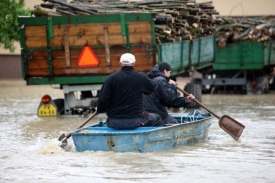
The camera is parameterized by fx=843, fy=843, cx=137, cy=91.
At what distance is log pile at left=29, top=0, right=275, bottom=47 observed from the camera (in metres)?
19.2

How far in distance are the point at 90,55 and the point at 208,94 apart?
35.0ft

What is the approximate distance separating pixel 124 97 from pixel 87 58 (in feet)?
19.8

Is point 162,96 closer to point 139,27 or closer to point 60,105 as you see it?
point 139,27

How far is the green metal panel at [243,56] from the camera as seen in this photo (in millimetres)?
26078

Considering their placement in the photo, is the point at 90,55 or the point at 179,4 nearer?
the point at 90,55

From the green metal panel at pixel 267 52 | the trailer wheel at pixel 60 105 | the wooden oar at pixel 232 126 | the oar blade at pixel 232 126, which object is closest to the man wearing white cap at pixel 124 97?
the wooden oar at pixel 232 126

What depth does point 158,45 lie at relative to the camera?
18.7 m

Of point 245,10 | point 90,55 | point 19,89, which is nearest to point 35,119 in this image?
point 90,55

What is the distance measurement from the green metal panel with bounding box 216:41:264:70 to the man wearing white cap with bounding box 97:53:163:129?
13779mm

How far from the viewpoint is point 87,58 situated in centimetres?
1833

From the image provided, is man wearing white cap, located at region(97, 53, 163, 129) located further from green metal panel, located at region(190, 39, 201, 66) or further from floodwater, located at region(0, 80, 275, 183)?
green metal panel, located at region(190, 39, 201, 66)

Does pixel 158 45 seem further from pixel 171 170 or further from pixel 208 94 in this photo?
pixel 208 94

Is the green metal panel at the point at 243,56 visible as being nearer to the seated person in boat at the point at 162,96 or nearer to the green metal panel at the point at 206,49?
the green metal panel at the point at 206,49

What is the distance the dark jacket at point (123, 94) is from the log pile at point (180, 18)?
19.0ft
